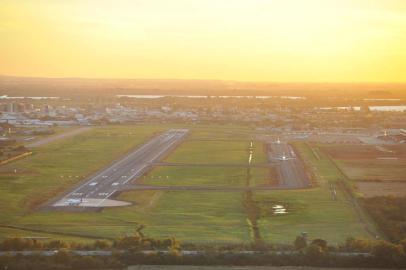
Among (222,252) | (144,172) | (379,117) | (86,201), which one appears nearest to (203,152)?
(144,172)

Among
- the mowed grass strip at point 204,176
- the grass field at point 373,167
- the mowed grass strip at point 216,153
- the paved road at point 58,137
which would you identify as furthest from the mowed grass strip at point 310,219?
the paved road at point 58,137

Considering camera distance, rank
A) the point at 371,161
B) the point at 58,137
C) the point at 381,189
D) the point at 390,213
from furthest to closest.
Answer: the point at 58,137
the point at 371,161
the point at 381,189
the point at 390,213

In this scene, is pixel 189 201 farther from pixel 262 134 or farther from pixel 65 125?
pixel 65 125

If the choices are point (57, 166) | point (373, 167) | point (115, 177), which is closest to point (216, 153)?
point (373, 167)

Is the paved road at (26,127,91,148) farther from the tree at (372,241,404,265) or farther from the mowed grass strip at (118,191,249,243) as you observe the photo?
the tree at (372,241,404,265)

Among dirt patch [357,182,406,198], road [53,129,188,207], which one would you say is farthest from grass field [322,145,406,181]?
road [53,129,188,207]

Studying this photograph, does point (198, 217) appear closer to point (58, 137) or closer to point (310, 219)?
point (310, 219)
